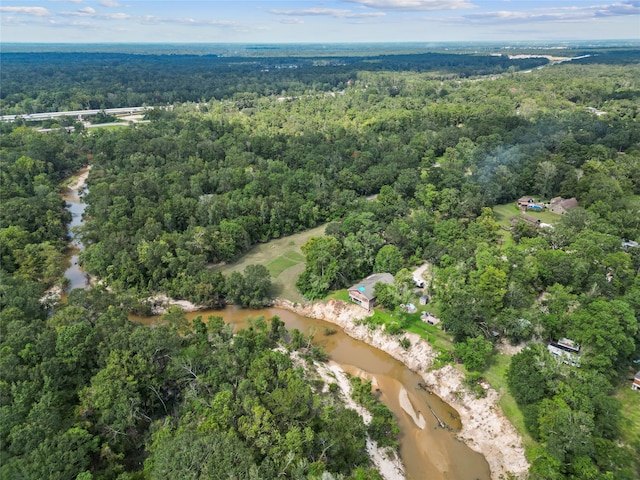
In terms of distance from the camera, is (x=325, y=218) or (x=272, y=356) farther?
(x=325, y=218)

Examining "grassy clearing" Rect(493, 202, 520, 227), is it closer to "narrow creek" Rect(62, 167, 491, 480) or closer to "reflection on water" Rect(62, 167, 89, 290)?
"narrow creek" Rect(62, 167, 491, 480)

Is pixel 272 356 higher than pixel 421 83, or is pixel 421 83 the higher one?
pixel 421 83

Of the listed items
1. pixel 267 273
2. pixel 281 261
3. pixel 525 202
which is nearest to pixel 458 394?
pixel 267 273

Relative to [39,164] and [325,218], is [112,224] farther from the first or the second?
[39,164]

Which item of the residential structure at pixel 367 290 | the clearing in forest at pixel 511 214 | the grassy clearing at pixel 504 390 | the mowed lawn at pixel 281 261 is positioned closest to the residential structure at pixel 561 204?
the clearing in forest at pixel 511 214

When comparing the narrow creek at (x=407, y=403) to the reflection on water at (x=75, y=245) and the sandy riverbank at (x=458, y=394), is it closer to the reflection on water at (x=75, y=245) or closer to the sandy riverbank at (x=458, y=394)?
the sandy riverbank at (x=458, y=394)

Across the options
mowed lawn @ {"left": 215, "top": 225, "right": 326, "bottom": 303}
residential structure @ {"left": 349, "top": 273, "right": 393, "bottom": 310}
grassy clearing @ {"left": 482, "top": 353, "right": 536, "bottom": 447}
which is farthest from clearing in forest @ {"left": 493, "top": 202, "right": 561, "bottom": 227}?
grassy clearing @ {"left": 482, "top": 353, "right": 536, "bottom": 447}

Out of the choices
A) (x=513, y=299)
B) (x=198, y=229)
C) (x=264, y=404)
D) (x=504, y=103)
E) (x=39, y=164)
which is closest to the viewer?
(x=264, y=404)

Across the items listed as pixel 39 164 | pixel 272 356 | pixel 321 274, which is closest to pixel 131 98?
pixel 39 164
